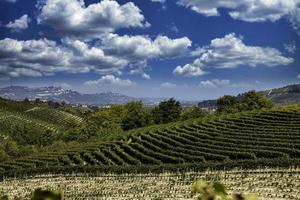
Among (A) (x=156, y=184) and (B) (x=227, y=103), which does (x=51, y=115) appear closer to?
(B) (x=227, y=103)

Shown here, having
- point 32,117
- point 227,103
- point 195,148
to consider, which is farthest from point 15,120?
point 195,148

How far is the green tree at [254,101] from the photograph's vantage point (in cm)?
8731

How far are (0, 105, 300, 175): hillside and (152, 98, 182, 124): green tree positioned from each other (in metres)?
25.4

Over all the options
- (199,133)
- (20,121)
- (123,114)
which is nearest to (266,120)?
(199,133)

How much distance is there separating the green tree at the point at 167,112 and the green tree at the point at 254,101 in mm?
11499

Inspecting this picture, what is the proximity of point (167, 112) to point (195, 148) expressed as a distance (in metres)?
39.3

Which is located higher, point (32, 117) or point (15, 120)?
point (32, 117)

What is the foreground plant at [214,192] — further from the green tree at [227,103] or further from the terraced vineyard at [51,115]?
the terraced vineyard at [51,115]

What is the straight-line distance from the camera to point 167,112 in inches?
3474

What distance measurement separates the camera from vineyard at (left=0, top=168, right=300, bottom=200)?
118 feet

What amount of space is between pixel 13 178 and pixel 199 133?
1964 cm

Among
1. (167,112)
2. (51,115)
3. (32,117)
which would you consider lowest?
(32,117)

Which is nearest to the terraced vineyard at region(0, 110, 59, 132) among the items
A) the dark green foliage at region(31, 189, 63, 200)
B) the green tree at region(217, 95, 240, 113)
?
the green tree at region(217, 95, 240, 113)

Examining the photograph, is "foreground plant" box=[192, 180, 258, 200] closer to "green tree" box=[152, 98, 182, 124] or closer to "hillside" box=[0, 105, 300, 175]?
"hillside" box=[0, 105, 300, 175]
